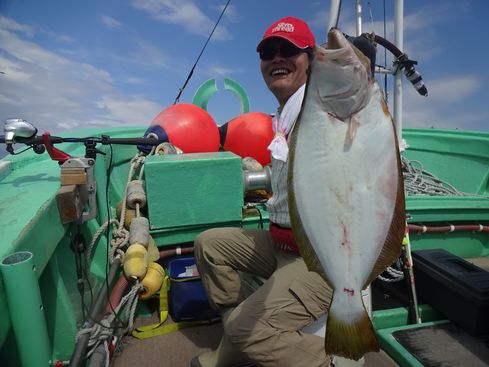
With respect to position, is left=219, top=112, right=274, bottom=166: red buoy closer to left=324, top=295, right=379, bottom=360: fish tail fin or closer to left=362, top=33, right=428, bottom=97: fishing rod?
left=362, top=33, right=428, bottom=97: fishing rod

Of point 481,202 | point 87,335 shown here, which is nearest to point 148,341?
point 87,335

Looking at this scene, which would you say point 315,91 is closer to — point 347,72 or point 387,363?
point 347,72

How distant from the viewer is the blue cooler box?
250cm

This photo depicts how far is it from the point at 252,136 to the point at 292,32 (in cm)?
185

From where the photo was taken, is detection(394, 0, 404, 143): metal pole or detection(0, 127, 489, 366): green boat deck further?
detection(394, 0, 404, 143): metal pole

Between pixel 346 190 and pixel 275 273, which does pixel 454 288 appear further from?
pixel 346 190

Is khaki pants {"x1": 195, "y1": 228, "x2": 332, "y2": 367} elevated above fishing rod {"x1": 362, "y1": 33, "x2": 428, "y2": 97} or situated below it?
below

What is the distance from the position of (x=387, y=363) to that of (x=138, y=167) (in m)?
2.49

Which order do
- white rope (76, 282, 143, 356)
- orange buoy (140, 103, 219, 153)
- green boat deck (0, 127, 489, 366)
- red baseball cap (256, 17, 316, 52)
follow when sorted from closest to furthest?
green boat deck (0, 127, 489, 366), white rope (76, 282, 143, 356), red baseball cap (256, 17, 316, 52), orange buoy (140, 103, 219, 153)

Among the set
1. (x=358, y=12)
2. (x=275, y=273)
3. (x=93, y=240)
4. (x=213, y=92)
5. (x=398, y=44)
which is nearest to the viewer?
(x=275, y=273)

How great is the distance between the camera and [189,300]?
98.2 inches

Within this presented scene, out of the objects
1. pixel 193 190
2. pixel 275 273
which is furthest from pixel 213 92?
pixel 275 273

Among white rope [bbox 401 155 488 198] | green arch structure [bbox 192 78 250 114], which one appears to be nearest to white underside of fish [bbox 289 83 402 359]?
white rope [bbox 401 155 488 198]

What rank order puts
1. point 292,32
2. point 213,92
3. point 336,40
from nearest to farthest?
point 336,40, point 292,32, point 213,92
